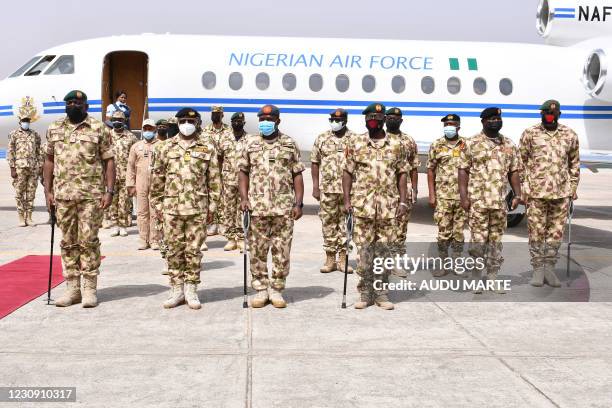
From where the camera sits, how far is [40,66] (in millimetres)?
15609

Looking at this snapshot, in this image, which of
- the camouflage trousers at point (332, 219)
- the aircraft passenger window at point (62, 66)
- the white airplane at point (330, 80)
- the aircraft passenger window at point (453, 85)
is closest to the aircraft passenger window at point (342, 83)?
the white airplane at point (330, 80)

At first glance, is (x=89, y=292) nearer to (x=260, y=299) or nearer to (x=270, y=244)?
(x=260, y=299)

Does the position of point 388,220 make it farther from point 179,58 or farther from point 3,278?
point 179,58

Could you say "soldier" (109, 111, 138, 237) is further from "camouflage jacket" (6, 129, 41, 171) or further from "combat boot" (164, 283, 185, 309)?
"combat boot" (164, 283, 185, 309)

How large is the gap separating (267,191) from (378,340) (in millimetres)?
2103

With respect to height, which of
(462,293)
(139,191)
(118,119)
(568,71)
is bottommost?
(462,293)

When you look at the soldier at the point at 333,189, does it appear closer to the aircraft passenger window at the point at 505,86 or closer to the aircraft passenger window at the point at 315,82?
the aircraft passenger window at the point at 315,82

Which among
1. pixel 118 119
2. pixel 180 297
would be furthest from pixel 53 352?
pixel 118 119

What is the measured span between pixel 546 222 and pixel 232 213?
5.12 m

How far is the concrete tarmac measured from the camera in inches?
194

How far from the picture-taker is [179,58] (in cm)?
1520

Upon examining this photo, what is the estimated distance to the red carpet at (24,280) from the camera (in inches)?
301

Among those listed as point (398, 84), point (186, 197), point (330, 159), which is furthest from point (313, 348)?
point (398, 84)

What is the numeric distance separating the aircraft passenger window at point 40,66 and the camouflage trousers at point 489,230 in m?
11.2
